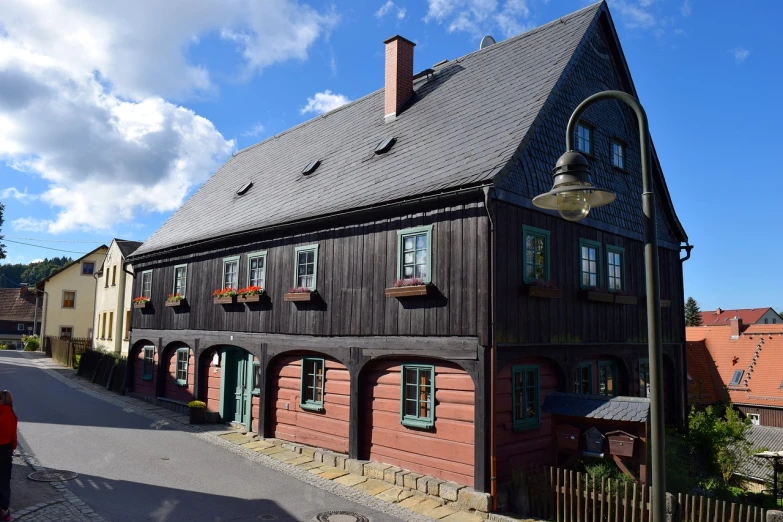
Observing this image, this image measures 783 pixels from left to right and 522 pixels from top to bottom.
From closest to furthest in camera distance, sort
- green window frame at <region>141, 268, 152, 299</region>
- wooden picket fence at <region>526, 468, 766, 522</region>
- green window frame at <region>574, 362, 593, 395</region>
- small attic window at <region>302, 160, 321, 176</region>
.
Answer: wooden picket fence at <region>526, 468, 766, 522</region>, green window frame at <region>574, 362, 593, 395</region>, small attic window at <region>302, 160, 321, 176</region>, green window frame at <region>141, 268, 152, 299</region>

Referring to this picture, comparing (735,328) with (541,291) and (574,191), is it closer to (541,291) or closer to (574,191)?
(541,291)

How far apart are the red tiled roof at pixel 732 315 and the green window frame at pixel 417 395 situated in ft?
240

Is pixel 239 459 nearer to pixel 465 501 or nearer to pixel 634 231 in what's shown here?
pixel 465 501

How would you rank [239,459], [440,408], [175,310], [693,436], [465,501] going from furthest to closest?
[175,310], [693,436], [239,459], [440,408], [465,501]

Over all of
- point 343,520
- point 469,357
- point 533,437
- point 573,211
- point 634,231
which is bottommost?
point 343,520

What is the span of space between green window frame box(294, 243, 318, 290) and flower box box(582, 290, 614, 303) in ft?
20.9

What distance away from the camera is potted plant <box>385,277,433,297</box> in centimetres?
1187

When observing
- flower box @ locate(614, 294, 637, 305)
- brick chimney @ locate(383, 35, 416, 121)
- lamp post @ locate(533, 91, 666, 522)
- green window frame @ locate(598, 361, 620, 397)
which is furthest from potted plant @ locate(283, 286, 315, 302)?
lamp post @ locate(533, 91, 666, 522)

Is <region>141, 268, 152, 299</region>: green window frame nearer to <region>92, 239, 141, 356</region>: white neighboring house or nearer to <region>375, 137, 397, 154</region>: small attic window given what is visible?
<region>92, 239, 141, 356</region>: white neighboring house

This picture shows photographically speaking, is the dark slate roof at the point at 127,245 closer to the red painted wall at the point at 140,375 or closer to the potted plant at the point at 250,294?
the red painted wall at the point at 140,375

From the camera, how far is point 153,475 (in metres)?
12.0

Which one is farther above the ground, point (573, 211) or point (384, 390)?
point (573, 211)

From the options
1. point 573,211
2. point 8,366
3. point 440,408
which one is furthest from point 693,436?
point 8,366

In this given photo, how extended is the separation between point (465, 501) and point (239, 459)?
5767 millimetres
